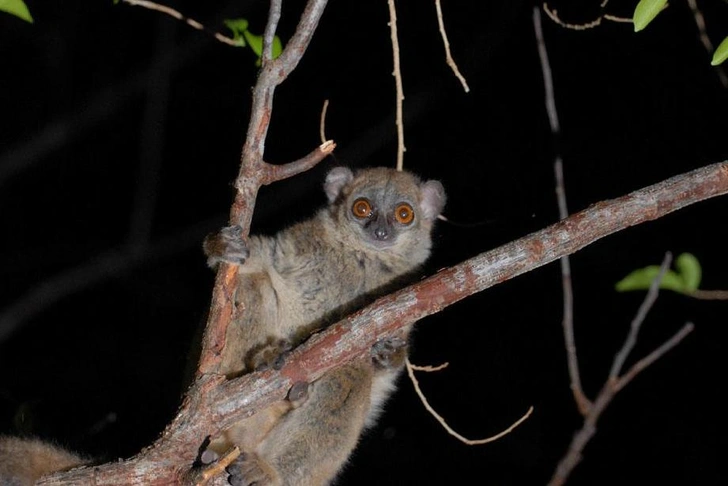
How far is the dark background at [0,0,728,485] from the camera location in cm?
700

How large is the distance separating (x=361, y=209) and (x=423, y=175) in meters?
2.91

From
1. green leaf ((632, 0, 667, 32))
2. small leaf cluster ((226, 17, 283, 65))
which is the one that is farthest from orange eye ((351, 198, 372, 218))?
green leaf ((632, 0, 667, 32))

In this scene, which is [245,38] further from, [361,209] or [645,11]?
[645,11]

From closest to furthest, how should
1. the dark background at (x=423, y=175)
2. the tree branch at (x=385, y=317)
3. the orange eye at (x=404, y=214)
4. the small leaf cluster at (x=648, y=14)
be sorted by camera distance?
the small leaf cluster at (x=648, y=14) < the tree branch at (x=385, y=317) < the orange eye at (x=404, y=214) < the dark background at (x=423, y=175)

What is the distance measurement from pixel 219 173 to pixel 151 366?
172 cm

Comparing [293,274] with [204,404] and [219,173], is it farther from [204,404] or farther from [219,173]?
[219,173]

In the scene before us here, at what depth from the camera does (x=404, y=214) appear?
14.4 feet

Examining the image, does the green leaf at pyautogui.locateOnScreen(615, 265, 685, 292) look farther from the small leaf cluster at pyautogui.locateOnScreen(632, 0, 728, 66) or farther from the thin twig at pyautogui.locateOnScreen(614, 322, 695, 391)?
the small leaf cluster at pyautogui.locateOnScreen(632, 0, 728, 66)

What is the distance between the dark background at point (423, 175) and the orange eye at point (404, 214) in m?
2.64

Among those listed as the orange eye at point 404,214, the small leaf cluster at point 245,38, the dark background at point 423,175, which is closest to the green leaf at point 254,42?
the small leaf cluster at point 245,38

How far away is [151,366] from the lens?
734cm

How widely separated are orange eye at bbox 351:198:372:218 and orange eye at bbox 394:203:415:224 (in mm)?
149

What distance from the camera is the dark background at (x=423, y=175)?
7.00 metres

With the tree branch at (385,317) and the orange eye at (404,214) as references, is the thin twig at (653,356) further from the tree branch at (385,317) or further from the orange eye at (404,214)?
the orange eye at (404,214)
